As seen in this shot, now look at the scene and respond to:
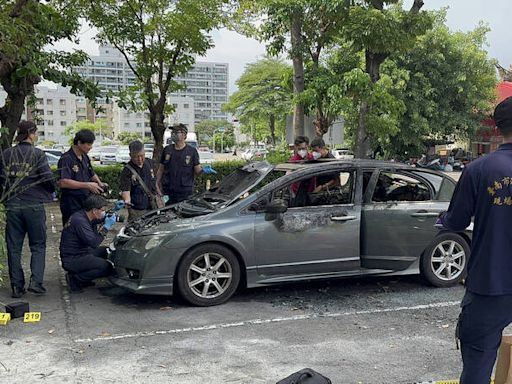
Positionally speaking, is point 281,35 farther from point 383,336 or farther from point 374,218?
point 383,336

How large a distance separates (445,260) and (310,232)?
66.4 inches

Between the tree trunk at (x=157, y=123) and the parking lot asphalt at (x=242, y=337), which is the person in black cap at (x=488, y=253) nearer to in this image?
the parking lot asphalt at (x=242, y=337)

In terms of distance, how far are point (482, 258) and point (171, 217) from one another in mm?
3641

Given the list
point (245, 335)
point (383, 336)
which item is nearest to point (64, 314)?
point (245, 335)

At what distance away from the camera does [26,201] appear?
5430 mm

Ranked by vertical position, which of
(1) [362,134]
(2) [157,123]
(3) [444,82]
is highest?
(3) [444,82]

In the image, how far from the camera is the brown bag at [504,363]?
9.33 feet

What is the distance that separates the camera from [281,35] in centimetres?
1104

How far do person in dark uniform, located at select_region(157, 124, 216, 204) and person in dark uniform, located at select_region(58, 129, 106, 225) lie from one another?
1.36 metres

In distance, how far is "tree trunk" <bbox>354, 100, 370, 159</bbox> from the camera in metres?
10.4

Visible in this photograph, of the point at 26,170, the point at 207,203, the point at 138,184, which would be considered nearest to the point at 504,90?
the point at 138,184

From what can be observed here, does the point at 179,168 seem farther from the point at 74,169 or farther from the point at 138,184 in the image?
the point at 74,169

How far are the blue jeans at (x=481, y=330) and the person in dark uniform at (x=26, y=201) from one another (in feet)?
14.0

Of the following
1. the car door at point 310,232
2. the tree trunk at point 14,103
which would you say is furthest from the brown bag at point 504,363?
the tree trunk at point 14,103
